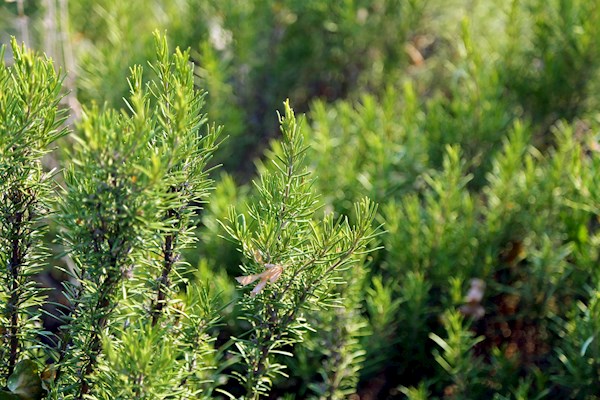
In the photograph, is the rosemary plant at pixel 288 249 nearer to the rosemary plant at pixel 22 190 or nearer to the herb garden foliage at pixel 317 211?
the herb garden foliage at pixel 317 211

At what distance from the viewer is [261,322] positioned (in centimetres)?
130

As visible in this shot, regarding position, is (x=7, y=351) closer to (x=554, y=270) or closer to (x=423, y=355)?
(x=423, y=355)

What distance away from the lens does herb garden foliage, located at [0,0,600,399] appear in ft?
3.85

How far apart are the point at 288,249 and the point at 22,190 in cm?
49

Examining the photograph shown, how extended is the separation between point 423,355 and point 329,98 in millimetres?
1645

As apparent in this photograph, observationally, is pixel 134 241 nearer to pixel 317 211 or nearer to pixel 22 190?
pixel 22 190

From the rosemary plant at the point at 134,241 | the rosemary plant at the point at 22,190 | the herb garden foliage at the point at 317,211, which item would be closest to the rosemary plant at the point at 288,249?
the herb garden foliage at the point at 317,211

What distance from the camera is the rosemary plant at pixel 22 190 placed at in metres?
1.17

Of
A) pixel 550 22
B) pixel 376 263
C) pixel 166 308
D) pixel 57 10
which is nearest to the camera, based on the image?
pixel 166 308

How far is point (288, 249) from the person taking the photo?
127 cm

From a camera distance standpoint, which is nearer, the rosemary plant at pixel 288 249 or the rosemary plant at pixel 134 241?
the rosemary plant at pixel 134 241

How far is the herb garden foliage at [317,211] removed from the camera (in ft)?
3.85

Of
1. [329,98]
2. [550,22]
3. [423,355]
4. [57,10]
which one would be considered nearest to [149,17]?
[57,10]

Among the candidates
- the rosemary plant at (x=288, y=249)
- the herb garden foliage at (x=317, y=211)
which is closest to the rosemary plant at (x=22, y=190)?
the herb garden foliage at (x=317, y=211)
